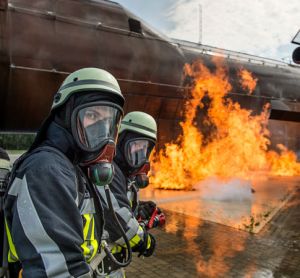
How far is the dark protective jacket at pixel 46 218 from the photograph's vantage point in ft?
4.99

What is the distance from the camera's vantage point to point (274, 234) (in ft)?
24.8

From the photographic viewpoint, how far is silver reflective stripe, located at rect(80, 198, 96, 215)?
6.20 ft

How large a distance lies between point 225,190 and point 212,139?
11.9ft

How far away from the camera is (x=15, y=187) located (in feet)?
5.63

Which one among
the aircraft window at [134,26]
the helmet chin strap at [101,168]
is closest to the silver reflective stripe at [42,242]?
the helmet chin strap at [101,168]

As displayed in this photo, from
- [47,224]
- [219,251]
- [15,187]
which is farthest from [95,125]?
[219,251]

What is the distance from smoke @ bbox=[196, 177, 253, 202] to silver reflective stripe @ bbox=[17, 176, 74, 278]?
9.96 metres

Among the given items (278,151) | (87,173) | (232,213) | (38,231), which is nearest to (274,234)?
(232,213)

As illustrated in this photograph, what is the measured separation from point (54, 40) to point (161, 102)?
15.5ft

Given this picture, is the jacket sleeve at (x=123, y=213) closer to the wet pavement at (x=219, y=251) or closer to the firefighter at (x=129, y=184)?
the firefighter at (x=129, y=184)

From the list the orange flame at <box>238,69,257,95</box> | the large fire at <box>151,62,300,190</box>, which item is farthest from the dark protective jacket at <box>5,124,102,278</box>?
the orange flame at <box>238,69,257,95</box>

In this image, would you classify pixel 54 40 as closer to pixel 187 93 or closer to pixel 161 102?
pixel 161 102

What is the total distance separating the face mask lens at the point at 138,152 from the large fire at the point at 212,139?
868cm

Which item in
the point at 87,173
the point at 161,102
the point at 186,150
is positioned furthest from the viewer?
the point at 186,150
